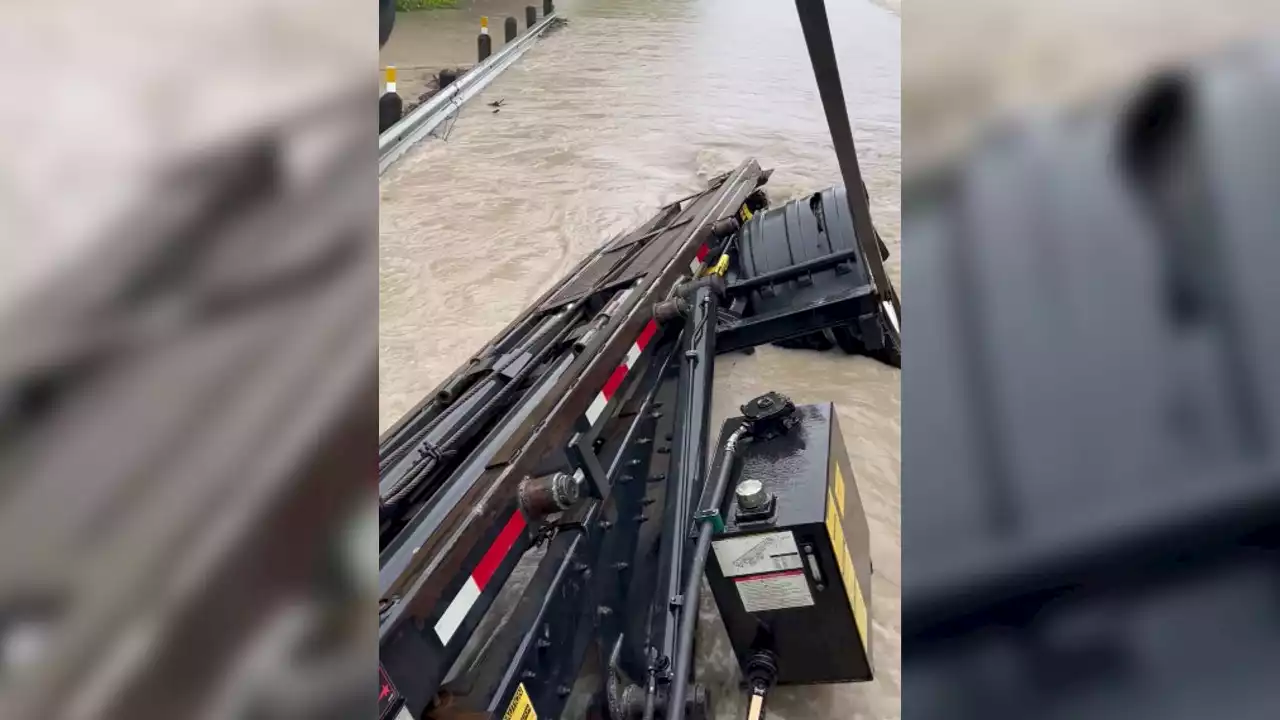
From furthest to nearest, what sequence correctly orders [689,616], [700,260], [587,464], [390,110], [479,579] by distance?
1. [390,110]
2. [700,260]
3. [587,464]
4. [689,616]
5. [479,579]

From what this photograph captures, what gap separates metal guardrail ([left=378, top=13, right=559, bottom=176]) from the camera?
7250 millimetres

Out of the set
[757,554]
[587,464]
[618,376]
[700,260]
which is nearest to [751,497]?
[757,554]

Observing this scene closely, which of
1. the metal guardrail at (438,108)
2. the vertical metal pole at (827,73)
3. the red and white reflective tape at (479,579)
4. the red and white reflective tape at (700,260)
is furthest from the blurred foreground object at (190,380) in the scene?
the metal guardrail at (438,108)

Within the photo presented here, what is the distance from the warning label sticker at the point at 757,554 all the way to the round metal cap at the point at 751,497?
0.24 ft

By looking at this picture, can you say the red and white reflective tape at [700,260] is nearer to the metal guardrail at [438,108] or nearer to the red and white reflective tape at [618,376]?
the red and white reflective tape at [618,376]

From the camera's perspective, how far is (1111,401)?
43 cm

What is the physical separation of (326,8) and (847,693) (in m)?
2.25

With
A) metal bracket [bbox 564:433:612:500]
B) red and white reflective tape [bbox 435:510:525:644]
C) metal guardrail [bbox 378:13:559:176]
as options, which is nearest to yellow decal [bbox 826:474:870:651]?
metal bracket [bbox 564:433:612:500]

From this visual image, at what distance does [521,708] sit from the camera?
1.69m

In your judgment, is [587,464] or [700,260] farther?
[700,260]

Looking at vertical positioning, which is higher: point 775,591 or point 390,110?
point 390,110

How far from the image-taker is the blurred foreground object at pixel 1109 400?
0.41m

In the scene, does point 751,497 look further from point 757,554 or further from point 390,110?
point 390,110

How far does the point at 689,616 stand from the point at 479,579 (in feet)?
1.85
